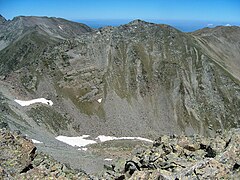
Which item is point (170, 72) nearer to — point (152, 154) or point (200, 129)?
point (200, 129)

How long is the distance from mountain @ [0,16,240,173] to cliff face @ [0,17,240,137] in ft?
0.79

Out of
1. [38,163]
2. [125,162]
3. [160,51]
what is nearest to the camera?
[38,163]

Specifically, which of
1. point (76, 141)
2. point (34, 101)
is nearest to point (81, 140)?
point (76, 141)

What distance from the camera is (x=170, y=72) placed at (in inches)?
3706

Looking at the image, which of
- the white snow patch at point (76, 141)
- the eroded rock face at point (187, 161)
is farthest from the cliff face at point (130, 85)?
the eroded rock face at point (187, 161)

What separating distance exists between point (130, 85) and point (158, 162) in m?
68.4

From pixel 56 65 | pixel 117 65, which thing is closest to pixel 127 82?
pixel 117 65

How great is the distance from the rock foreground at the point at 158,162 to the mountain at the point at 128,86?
44916 millimetres

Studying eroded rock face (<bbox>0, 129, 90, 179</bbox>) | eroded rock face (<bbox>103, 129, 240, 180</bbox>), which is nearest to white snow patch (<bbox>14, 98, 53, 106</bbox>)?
eroded rock face (<bbox>103, 129, 240, 180</bbox>)

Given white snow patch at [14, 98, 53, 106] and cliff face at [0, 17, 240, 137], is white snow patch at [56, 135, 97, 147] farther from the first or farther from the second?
white snow patch at [14, 98, 53, 106]

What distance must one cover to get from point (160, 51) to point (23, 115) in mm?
51044

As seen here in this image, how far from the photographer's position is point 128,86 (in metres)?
89.4

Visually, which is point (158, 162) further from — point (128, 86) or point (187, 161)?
point (128, 86)

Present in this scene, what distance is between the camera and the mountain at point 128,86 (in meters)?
75.3
